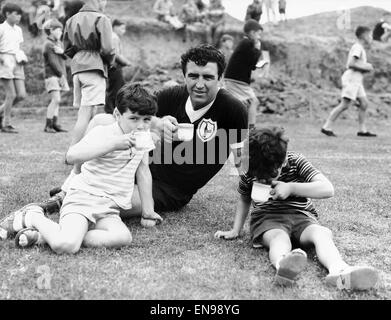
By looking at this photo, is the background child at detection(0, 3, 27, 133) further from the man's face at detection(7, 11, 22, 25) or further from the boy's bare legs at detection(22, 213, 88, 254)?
the boy's bare legs at detection(22, 213, 88, 254)

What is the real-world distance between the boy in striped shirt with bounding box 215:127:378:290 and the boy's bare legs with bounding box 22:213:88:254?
0.83 metres

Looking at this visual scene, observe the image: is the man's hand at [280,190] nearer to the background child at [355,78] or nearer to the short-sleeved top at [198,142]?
the short-sleeved top at [198,142]

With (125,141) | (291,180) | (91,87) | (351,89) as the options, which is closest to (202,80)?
(125,141)

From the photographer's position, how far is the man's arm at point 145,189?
135 inches

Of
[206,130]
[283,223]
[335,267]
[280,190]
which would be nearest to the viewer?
[335,267]

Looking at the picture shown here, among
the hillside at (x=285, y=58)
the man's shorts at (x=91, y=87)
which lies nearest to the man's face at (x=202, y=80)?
the man's shorts at (x=91, y=87)

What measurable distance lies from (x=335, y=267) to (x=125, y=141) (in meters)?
→ 1.32

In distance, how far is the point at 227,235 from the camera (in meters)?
3.15

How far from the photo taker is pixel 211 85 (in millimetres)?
3527

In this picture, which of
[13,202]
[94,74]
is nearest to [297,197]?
[13,202]

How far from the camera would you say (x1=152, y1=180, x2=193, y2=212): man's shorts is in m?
3.78

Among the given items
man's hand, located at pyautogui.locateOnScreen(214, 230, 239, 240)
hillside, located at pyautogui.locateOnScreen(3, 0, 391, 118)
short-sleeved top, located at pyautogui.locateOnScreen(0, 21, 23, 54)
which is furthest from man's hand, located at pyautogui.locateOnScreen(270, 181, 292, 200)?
hillside, located at pyautogui.locateOnScreen(3, 0, 391, 118)

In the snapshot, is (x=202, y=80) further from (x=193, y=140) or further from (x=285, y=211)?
(x=285, y=211)

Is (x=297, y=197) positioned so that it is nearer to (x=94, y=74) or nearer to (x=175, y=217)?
(x=175, y=217)
